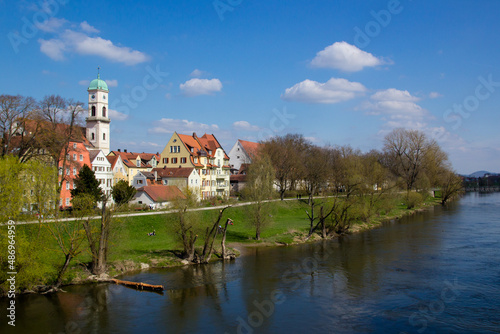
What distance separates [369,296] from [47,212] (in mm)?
20895

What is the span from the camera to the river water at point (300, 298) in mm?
20000

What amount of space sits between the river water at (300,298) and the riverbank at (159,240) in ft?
4.69

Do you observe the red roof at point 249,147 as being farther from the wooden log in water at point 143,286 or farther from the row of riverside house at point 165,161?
the wooden log in water at point 143,286

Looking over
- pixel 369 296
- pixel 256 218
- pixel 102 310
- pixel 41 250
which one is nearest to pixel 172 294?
pixel 102 310

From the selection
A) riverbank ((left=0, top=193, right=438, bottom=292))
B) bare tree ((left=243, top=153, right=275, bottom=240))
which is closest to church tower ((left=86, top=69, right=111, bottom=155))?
riverbank ((left=0, top=193, right=438, bottom=292))

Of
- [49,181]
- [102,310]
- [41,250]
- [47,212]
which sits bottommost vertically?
[102,310]

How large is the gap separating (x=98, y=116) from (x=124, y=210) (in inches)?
1603

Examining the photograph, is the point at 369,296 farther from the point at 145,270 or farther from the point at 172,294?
the point at 145,270

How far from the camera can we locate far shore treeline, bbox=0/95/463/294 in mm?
24469

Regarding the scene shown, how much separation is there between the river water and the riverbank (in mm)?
1429

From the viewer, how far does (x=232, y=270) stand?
30.6 meters

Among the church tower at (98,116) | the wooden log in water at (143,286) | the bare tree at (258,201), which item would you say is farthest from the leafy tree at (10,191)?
the church tower at (98,116)

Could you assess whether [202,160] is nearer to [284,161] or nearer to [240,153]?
[284,161]

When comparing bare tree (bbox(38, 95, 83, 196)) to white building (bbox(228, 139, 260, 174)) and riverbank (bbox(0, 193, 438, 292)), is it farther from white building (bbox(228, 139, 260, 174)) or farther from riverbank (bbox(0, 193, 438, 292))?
white building (bbox(228, 139, 260, 174))
